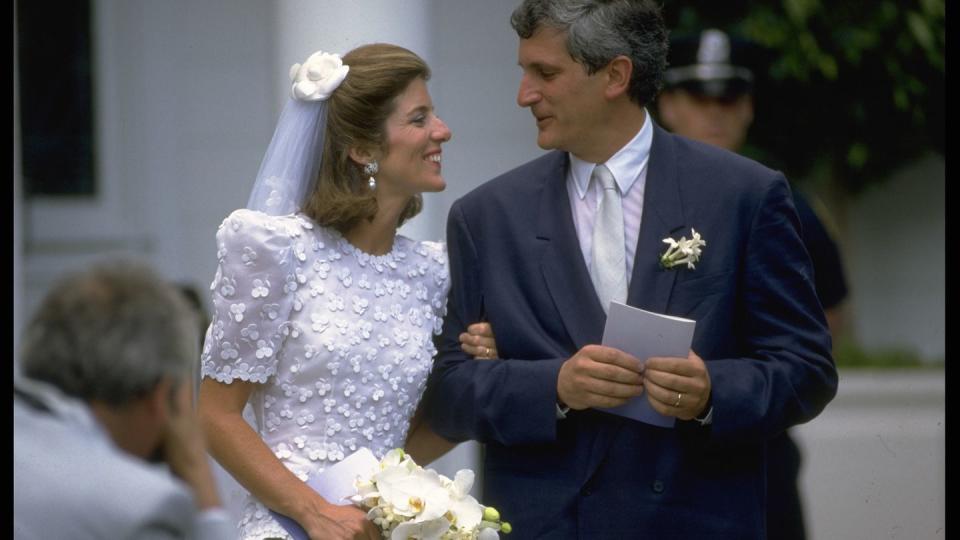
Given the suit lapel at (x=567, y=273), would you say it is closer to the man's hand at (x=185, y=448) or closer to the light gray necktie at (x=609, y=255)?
the light gray necktie at (x=609, y=255)

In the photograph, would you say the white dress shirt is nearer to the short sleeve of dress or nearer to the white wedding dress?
the white wedding dress

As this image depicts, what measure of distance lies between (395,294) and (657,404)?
2.08 feet

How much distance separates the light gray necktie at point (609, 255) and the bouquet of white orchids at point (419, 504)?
0.48 metres

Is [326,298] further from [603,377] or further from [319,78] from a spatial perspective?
[603,377]

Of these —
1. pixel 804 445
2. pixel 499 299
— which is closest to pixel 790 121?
pixel 804 445

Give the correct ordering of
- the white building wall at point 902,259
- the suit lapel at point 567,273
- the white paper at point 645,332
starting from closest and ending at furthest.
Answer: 1. the white paper at point 645,332
2. the suit lapel at point 567,273
3. the white building wall at point 902,259

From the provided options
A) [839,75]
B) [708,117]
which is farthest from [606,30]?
[839,75]

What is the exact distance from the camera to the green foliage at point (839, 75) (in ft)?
22.2

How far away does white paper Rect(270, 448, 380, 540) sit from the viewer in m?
3.04

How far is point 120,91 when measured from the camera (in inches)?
257

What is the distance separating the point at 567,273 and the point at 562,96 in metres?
0.38

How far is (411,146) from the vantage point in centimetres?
324

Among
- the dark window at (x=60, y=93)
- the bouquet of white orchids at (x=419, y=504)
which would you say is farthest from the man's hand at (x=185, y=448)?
the dark window at (x=60, y=93)

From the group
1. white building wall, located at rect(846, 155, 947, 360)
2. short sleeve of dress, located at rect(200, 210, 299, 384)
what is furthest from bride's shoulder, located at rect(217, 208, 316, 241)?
white building wall, located at rect(846, 155, 947, 360)
